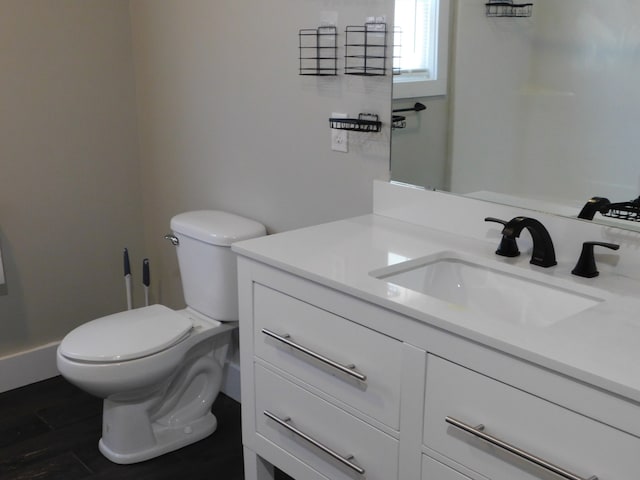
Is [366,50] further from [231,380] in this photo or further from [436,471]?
[231,380]

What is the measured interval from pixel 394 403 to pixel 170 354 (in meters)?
1.06

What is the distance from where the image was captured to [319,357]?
165 cm

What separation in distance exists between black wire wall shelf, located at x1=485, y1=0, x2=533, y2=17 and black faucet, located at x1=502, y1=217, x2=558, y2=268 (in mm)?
520

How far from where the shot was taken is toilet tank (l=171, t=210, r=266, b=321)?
2449 millimetres

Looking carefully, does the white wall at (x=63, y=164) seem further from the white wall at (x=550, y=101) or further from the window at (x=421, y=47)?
the white wall at (x=550, y=101)

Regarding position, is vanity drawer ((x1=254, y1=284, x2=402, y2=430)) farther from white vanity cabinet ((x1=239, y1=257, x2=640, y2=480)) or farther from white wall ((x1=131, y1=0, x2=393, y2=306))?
white wall ((x1=131, y1=0, x2=393, y2=306))

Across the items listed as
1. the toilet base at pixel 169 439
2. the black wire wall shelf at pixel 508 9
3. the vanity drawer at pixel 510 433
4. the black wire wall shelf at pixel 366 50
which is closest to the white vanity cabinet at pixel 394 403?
the vanity drawer at pixel 510 433

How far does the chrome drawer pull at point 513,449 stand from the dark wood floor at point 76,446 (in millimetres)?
1196

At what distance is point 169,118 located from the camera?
293 centimetres

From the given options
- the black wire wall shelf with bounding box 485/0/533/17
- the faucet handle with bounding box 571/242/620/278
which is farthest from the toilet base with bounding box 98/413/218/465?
the black wire wall shelf with bounding box 485/0/533/17

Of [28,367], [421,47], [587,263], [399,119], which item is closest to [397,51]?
[421,47]

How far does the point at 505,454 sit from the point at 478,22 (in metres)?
1.14

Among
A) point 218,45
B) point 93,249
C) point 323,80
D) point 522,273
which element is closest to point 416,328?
point 522,273

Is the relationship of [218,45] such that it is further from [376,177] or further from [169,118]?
[376,177]
